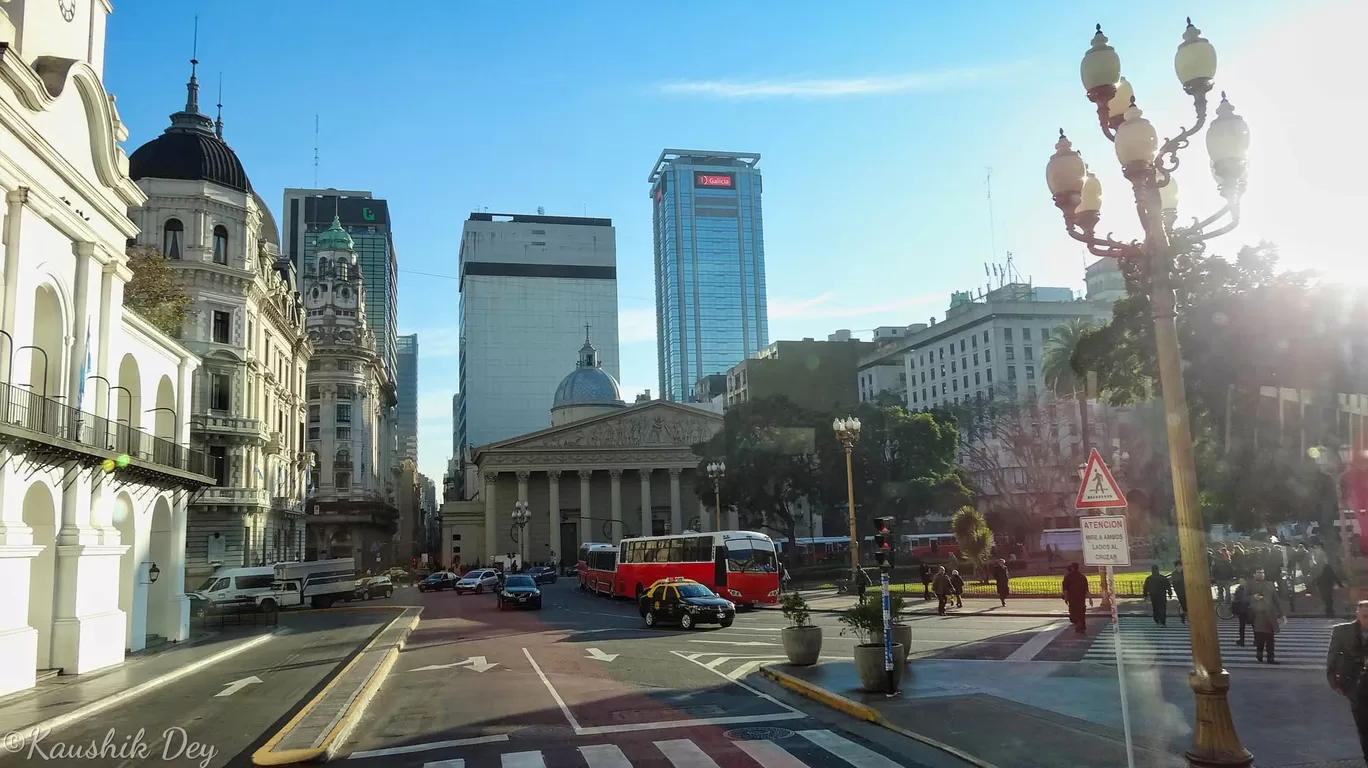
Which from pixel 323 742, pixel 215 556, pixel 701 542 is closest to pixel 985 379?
pixel 701 542

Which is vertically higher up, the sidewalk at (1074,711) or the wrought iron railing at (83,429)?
the wrought iron railing at (83,429)

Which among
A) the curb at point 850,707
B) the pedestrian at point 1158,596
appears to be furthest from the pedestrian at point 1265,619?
the curb at point 850,707

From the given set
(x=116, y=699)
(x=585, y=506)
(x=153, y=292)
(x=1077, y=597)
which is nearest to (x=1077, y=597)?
(x=1077, y=597)

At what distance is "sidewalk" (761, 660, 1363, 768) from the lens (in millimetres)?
9898

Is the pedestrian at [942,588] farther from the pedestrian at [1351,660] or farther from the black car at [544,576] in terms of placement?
the black car at [544,576]

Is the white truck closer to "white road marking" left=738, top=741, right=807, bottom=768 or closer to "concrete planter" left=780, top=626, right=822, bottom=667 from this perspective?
"concrete planter" left=780, top=626, right=822, bottom=667

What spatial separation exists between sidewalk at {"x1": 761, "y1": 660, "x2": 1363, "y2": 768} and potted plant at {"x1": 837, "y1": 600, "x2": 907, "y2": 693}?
0.25 metres

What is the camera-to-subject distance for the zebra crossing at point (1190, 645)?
16766 mm

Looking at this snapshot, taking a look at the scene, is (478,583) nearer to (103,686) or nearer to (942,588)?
(942,588)

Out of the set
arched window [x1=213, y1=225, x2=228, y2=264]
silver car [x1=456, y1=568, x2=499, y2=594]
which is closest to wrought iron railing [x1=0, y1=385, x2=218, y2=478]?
arched window [x1=213, y1=225, x2=228, y2=264]

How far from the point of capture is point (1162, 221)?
29.8 ft

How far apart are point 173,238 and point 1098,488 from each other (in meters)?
49.5

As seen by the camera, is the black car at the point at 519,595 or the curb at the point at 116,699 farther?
the black car at the point at 519,595

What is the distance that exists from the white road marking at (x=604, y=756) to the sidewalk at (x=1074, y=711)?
11.7 ft
